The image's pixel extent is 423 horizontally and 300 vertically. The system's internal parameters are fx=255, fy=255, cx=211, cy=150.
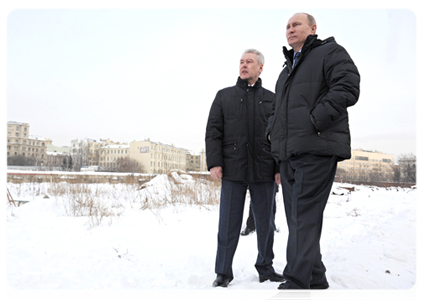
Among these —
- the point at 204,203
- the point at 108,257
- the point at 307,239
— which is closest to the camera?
the point at 307,239

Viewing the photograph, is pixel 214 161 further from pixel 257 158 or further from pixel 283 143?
pixel 283 143

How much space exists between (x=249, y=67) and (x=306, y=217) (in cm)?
144

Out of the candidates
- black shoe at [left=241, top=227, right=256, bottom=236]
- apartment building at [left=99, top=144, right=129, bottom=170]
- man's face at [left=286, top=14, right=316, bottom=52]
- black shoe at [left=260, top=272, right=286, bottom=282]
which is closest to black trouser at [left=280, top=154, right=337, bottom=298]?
black shoe at [left=260, top=272, right=286, bottom=282]

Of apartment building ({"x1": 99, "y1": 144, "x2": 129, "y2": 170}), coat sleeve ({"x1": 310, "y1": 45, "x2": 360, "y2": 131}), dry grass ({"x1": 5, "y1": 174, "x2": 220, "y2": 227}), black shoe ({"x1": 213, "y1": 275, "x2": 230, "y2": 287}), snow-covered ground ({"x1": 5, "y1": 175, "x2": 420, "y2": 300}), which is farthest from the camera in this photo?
apartment building ({"x1": 99, "y1": 144, "x2": 129, "y2": 170})

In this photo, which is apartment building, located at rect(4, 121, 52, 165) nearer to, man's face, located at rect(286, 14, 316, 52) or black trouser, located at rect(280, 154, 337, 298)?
man's face, located at rect(286, 14, 316, 52)

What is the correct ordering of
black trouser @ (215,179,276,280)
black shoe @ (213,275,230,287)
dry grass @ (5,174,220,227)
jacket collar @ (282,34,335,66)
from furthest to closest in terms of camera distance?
dry grass @ (5,174,220,227) → black trouser @ (215,179,276,280) → black shoe @ (213,275,230,287) → jacket collar @ (282,34,335,66)

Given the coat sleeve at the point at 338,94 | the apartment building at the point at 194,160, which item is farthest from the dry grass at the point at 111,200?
the apartment building at the point at 194,160

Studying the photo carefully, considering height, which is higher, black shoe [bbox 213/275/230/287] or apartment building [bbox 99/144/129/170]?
apartment building [bbox 99/144/129/170]

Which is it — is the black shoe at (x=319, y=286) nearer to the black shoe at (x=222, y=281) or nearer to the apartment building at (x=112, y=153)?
the black shoe at (x=222, y=281)

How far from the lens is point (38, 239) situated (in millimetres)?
3396

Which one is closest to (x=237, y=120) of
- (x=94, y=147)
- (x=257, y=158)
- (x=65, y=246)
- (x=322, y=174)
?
(x=257, y=158)

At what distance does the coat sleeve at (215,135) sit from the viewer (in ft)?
7.63

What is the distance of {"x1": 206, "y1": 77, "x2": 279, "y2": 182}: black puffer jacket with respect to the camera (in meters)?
2.30

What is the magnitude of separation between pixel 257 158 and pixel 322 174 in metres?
0.76
